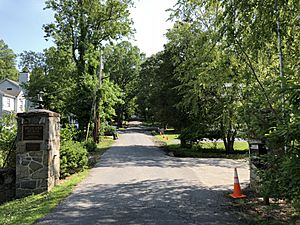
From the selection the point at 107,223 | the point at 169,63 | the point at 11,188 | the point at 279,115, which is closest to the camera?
the point at 279,115

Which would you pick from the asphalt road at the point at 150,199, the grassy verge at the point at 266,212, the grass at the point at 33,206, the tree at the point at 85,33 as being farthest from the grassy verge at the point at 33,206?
the tree at the point at 85,33

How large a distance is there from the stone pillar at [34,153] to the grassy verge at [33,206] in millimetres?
398

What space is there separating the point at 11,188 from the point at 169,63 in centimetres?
1408

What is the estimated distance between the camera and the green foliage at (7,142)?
10.1m

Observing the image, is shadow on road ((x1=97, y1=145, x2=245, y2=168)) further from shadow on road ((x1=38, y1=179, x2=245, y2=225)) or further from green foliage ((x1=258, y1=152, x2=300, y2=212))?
green foliage ((x1=258, y1=152, x2=300, y2=212))

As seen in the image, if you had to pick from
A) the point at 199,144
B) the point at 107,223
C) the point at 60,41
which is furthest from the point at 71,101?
the point at 107,223

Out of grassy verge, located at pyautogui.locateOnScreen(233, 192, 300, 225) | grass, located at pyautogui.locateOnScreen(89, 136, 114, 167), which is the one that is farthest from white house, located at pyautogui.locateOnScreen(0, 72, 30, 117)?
grassy verge, located at pyautogui.locateOnScreen(233, 192, 300, 225)

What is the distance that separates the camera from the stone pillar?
29.9 ft

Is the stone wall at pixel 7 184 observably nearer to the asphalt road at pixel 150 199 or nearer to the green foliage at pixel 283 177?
the asphalt road at pixel 150 199

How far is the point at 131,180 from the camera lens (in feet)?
33.2

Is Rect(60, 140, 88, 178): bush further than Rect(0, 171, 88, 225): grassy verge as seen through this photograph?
Yes

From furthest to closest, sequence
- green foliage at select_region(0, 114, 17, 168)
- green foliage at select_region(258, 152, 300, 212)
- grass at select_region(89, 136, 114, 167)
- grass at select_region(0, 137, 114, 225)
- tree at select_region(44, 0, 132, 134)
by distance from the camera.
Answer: tree at select_region(44, 0, 132, 134), grass at select_region(89, 136, 114, 167), green foliage at select_region(0, 114, 17, 168), grass at select_region(0, 137, 114, 225), green foliage at select_region(258, 152, 300, 212)

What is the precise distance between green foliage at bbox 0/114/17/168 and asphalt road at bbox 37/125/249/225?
100 inches

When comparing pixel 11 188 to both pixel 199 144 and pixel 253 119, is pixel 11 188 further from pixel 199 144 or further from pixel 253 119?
pixel 199 144
